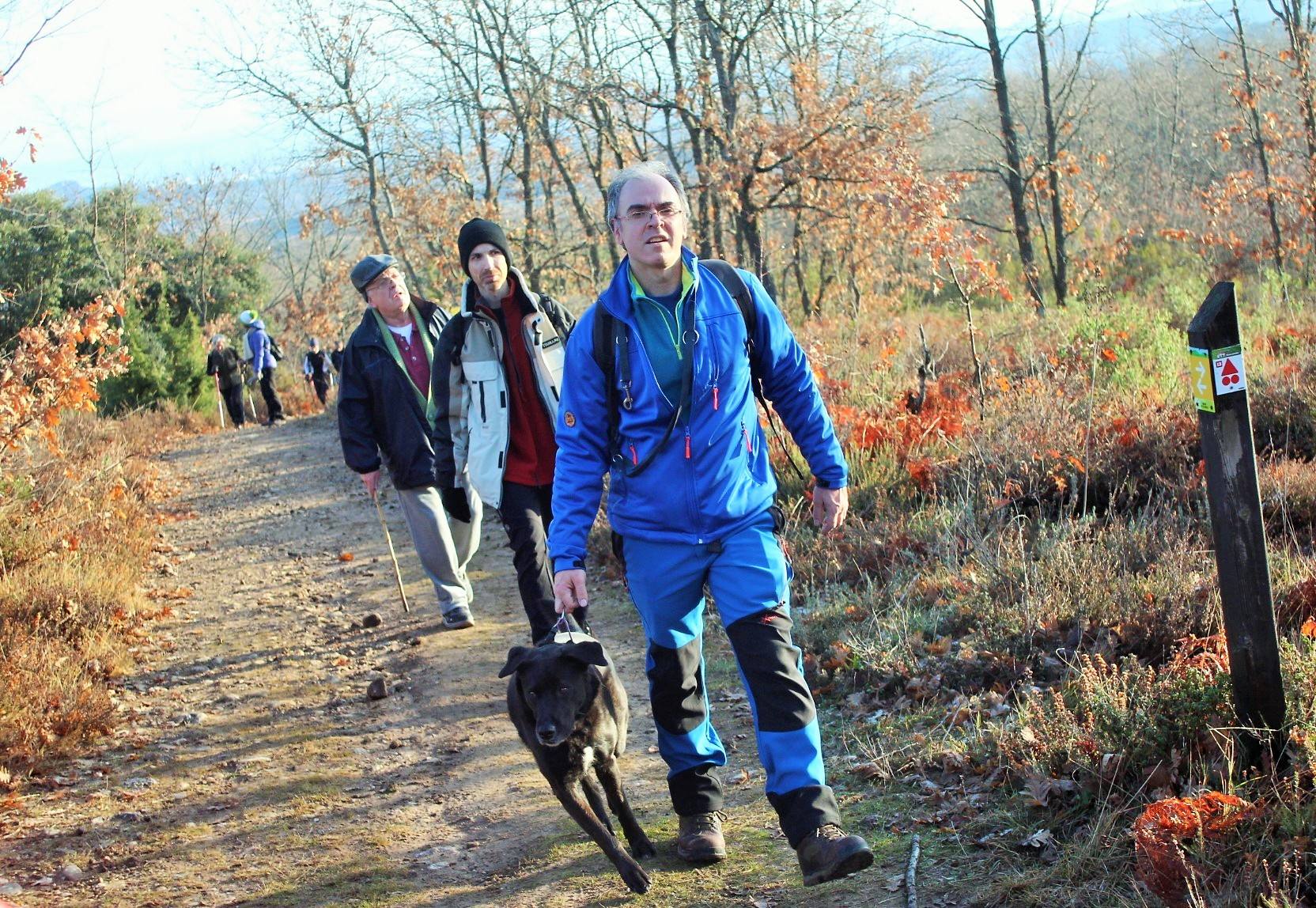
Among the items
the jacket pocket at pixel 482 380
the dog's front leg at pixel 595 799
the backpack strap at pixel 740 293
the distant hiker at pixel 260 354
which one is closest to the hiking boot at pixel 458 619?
the jacket pocket at pixel 482 380

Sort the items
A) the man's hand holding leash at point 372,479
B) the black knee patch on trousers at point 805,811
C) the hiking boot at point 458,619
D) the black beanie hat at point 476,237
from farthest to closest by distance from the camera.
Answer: the hiking boot at point 458,619 < the man's hand holding leash at point 372,479 < the black beanie hat at point 476,237 < the black knee patch on trousers at point 805,811

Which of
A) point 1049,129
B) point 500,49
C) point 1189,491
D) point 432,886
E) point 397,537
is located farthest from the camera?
point 500,49

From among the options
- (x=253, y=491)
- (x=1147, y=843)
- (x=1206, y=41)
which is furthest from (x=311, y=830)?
(x=1206, y=41)

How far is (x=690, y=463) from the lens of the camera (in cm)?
362

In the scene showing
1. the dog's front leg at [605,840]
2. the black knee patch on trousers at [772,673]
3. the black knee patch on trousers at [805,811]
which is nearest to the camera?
the black knee patch on trousers at [805,811]

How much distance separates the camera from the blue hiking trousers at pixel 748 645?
11.6 feet

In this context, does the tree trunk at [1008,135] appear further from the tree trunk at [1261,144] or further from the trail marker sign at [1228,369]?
the trail marker sign at [1228,369]

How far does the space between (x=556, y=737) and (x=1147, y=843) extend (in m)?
1.86

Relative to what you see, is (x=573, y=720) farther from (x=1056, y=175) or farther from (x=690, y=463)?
(x=1056, y=175)

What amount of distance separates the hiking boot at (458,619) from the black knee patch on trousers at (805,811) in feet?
14.1

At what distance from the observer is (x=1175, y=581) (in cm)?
508

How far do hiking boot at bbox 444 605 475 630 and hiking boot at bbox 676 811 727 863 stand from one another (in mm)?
3651

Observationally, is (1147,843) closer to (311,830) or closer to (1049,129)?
(311,830)

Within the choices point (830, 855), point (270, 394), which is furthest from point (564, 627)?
point (270, 394)
